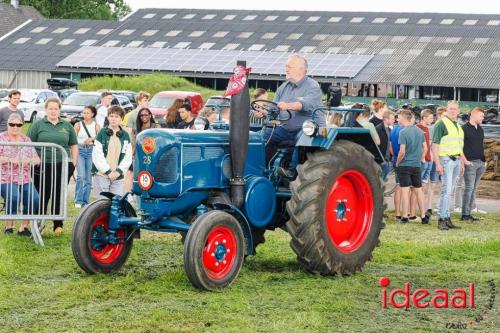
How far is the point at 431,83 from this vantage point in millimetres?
51344

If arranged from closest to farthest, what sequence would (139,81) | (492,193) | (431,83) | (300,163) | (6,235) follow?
(300,163)
(6,235)
(492,193)
(139,81)
(431,83)

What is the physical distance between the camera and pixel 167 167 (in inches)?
335

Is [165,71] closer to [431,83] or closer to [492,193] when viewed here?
[431,83]

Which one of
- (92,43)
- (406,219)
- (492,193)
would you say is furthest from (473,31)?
(406,219)

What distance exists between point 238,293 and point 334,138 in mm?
1859

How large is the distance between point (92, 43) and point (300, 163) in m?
53.2

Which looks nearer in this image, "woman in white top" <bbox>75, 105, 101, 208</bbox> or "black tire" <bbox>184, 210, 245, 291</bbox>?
"black tire" <bbox>184, 210, 245, 291</bbox>

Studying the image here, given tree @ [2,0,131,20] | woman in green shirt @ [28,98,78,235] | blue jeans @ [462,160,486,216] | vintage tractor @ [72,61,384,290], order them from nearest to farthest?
1. vintage tractor @ [72,61,384,290]
2. woman in green shirt @ [28,98,78,235]
3. blue jeans @ [462,160,486,216]
4. tree @ [2,0,131,20]

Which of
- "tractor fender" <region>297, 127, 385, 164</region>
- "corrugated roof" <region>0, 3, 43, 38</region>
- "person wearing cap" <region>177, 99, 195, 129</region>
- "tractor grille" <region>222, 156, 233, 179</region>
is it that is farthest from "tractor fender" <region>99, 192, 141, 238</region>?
"corrugated roof" <region>0, 3, 43, 38</region>

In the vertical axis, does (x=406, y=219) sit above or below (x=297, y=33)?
below

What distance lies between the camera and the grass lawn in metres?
7.00

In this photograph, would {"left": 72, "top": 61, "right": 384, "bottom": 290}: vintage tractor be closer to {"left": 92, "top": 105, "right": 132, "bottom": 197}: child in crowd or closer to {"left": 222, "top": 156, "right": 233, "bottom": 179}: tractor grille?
{"left": 222, "top": 156, "right": 233, "bottom": 179}: tractor grille

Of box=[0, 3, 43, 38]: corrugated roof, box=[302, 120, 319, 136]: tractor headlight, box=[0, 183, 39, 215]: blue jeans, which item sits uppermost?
box=[0, 3, 43, 38]: corrugated roof

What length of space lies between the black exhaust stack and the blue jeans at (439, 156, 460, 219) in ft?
17.7
